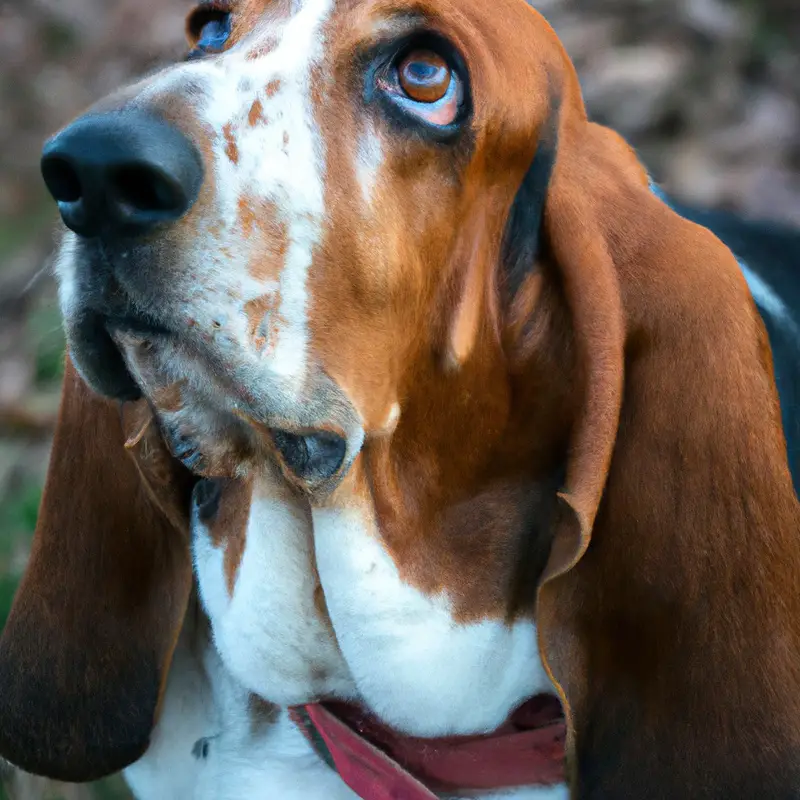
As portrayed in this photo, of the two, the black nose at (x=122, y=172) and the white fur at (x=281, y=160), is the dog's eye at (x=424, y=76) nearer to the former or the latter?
the white fur at (x=281, y=160)

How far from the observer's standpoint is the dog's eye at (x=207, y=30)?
6.93ft

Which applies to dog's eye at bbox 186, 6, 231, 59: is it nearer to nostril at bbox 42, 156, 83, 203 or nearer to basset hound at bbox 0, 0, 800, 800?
basset hound at bbox 0, 0, 800, 800

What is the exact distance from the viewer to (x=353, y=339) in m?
1.88

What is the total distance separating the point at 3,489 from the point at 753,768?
3.02 meters

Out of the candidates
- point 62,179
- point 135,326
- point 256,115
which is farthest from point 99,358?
point 256,115

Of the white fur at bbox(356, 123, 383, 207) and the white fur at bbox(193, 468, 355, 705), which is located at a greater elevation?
the white fur at bbox(356, 123, 383, 207)

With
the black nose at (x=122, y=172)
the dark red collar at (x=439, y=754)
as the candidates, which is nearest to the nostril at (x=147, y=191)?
the black nose at (x=122, y=172)

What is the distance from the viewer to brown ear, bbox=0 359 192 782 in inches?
96.2

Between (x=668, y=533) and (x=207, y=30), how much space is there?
1234mm

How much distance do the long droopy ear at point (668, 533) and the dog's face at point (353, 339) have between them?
114 millimetres

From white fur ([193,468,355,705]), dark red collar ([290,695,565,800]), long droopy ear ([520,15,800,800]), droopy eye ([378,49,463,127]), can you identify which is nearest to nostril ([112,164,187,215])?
droopy eye ([378,49,463,127])

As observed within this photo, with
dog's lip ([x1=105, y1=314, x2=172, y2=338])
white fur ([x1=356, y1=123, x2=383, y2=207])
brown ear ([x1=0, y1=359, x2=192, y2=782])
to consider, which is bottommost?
brown ear ([x1=0, y1=359, x2=192, y2=782])

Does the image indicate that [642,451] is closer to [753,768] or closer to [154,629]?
[753,768]

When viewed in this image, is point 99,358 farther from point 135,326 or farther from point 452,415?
point 452,415
